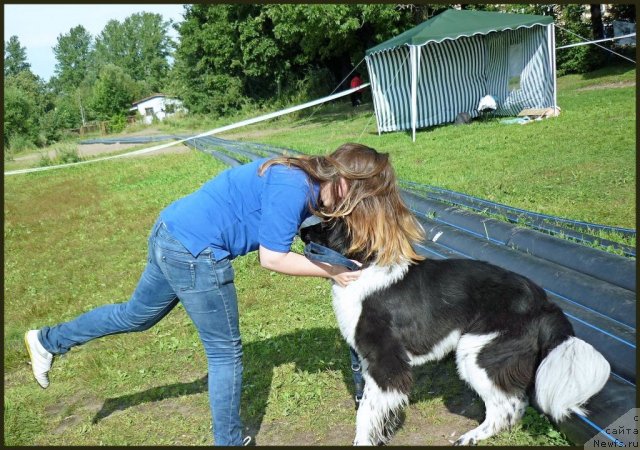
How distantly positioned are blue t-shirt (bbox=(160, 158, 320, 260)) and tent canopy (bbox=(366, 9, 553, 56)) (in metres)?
13.7

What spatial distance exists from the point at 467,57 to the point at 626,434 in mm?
17383

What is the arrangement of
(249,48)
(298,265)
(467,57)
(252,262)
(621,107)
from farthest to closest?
(249,48), (467,57), (621,107), (252,262), (298,265)

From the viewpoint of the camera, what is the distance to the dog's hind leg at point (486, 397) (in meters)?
3.25

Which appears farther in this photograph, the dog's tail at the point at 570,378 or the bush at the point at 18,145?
the bush at the point at 18,145

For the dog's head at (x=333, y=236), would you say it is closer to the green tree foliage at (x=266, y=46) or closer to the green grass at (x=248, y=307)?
the green grass at (x=248, y=307)

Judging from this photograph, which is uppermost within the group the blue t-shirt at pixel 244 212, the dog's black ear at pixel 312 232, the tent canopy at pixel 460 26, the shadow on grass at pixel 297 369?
the tent canopy at pixel 460 26

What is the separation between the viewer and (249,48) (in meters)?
34.9

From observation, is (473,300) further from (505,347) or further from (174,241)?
(174,241)

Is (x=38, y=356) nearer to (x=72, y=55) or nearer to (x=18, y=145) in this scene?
(x=18, y=145)

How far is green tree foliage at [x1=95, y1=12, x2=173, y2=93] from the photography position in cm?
10519

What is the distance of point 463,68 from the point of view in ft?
60.9

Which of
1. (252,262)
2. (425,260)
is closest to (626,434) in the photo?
(425,260)

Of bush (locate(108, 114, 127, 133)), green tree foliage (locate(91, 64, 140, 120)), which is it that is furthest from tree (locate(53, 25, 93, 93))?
bush (locate(108, 114, 127, 133))

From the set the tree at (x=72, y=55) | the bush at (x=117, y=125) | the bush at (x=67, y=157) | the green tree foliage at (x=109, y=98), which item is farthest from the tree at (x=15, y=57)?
the bush at (x=67, y=157)
